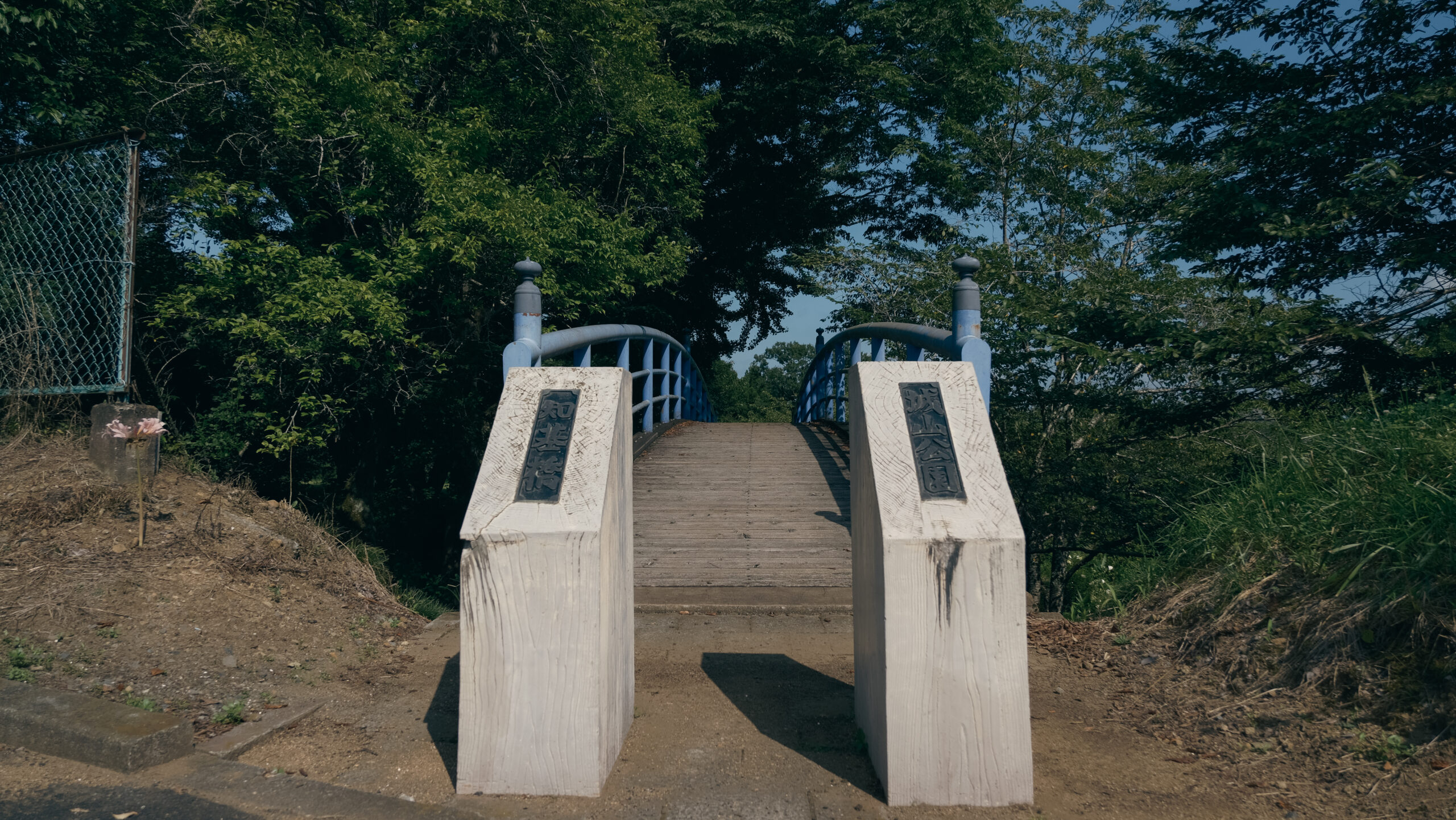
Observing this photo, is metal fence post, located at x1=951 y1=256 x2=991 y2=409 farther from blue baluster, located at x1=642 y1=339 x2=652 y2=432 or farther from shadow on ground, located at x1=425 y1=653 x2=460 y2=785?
blue baluster, located at x1=642 y1=339 x2=652 y2=432

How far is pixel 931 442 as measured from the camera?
2.58 m

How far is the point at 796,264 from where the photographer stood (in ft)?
48.4

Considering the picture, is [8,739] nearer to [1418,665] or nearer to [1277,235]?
[1418,665]

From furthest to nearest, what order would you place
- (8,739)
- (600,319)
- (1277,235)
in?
(600,319) < (1277,235) < (8,739)

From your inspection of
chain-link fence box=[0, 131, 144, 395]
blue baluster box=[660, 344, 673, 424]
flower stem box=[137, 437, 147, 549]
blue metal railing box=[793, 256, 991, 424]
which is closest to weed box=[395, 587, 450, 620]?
flower stem box=[137, 437, 147, 549]

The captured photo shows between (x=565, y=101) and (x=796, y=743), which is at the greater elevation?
(x=565, y=101)

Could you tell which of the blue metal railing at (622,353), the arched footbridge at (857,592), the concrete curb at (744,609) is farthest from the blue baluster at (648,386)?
the arched footbridge at (857,592)

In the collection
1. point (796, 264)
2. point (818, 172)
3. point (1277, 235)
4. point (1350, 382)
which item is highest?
point (818, 172)

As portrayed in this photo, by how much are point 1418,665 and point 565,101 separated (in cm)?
889

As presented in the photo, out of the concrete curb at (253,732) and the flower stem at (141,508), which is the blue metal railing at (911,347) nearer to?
the concrete curb at (253,732)

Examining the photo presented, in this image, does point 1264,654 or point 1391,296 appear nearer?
point 1264,654

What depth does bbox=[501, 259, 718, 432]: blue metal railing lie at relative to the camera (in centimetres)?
356

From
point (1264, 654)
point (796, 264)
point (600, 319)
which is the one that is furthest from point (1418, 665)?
point (796, 264)

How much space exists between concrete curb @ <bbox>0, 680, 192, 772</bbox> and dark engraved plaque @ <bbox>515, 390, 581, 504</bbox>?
123 cm
